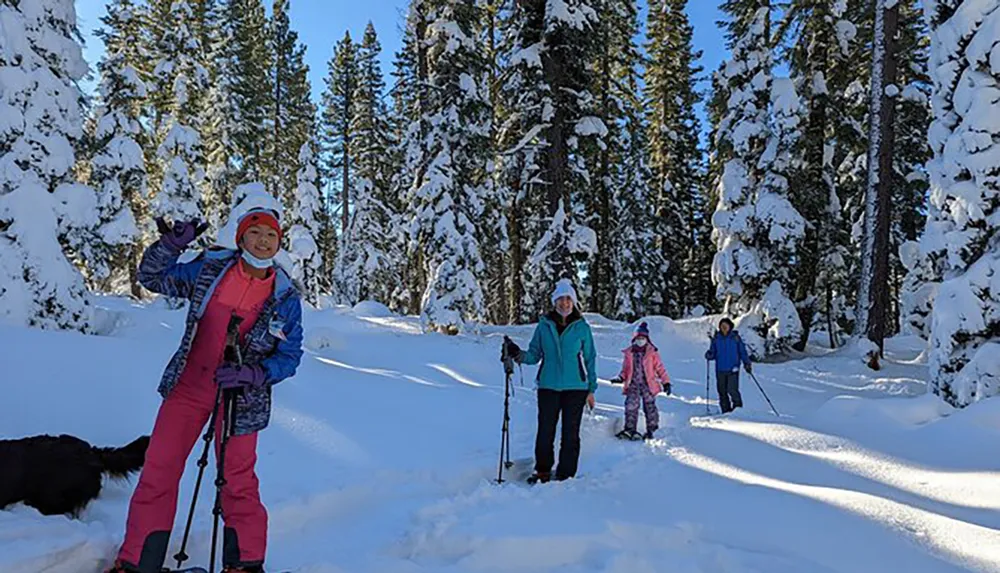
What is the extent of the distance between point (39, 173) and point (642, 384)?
414 inches

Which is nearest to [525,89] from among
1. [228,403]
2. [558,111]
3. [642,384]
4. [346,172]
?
[558,111]

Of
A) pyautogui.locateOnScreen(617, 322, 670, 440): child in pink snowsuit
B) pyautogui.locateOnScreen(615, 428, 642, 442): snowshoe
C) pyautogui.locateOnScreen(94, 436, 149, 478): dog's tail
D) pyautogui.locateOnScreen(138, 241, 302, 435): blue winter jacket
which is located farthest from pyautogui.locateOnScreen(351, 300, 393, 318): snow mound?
pyautogui.locateOnScreen(138, 241, 302, 435): blue winter jacket

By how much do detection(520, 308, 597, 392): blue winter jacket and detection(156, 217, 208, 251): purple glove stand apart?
12.1 feet

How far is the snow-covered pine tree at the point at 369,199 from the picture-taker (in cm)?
3170

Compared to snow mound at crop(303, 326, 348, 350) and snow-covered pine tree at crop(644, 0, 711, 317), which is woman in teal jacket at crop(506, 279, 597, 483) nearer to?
snow mound at crop(303, 326, 348, 350)

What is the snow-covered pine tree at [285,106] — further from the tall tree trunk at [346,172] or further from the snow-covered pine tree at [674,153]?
the snow-covered pine tree at [674,153]

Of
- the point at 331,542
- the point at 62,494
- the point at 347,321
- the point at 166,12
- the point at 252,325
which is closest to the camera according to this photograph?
the point at 252,325

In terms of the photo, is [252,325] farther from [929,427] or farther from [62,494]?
[929,427]

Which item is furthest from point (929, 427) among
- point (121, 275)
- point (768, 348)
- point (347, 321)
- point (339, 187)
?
point (339, 187)

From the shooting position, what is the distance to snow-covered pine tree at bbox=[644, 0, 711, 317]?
28594 millimetres

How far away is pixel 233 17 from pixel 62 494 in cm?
2858

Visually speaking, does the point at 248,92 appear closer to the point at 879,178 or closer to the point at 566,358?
the point at 879,178

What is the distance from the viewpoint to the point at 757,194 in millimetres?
17047

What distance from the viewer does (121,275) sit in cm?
2956
